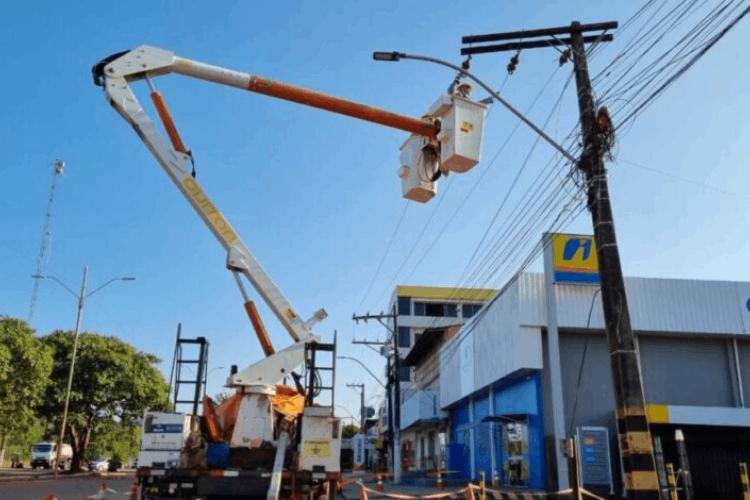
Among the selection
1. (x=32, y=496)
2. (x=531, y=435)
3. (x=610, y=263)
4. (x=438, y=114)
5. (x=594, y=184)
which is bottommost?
(x=32, y=496)

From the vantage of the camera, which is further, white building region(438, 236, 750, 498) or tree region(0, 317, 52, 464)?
tree region(0, 317, 52, 464)

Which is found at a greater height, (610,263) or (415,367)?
(415,367)

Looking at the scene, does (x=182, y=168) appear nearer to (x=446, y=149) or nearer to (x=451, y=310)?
(x=446, y=149)

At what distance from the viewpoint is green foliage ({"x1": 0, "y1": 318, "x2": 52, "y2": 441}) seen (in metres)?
32.0

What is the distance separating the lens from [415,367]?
197ft

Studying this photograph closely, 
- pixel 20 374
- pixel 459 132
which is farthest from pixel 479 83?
pixel 20 374

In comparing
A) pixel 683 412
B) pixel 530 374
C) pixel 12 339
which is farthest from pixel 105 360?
pixel 683 412

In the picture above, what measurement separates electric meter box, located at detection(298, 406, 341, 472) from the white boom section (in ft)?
3.64

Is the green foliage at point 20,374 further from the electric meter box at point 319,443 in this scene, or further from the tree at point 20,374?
the electric meter box at point 319,443

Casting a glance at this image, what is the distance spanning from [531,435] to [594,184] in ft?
54.6

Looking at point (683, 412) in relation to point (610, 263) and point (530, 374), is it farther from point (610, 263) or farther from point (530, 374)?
point (610, 263)

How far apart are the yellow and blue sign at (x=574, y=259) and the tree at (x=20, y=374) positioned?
2395 cm

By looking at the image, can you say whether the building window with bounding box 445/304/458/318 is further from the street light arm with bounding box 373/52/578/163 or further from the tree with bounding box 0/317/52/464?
the street light arm with bounding box 373/52/578/163

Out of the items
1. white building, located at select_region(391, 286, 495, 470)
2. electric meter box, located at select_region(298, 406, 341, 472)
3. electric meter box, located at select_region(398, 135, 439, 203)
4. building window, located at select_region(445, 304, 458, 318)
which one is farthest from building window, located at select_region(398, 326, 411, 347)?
electric meter box, located at select_region(398, 135, 439, 203)
